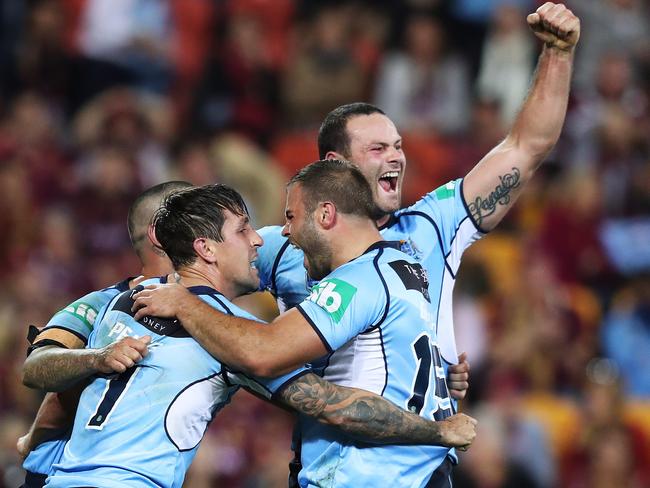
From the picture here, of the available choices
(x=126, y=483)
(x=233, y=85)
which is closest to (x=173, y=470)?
(x=126, y=483)

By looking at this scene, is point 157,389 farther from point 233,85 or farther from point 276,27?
point 276,27

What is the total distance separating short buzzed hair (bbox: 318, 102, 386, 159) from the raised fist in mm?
890

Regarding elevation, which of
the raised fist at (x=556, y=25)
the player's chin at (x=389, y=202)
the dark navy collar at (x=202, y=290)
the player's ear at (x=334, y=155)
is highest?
the raised fist at (x=556, y=25)

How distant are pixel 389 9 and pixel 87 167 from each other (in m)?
4.40

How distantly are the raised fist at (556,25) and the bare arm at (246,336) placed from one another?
6.58 ft

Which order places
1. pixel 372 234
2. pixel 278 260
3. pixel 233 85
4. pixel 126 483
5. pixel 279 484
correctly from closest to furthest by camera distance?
pixel 126 483 < pixel 372 234 < pixel 278 260 < pixel 279 484 < pixel 233 85

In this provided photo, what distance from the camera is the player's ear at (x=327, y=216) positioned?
16.8 ft

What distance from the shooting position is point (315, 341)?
4.73 metres

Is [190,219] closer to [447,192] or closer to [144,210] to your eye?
[144,210]

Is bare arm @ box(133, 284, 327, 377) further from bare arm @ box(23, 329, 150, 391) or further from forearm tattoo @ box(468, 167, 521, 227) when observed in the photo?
forearm tattoo @ box(468, 167, 521, 227)

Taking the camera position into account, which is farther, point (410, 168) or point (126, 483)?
point (410, 168)

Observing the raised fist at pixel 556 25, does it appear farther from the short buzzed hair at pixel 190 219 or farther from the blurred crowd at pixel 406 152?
the blurred crowd at pixel 406 152

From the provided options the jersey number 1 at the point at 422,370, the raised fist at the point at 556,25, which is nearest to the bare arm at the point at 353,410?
the jersey number 1 at the point at 422,370

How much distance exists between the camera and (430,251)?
569cm
